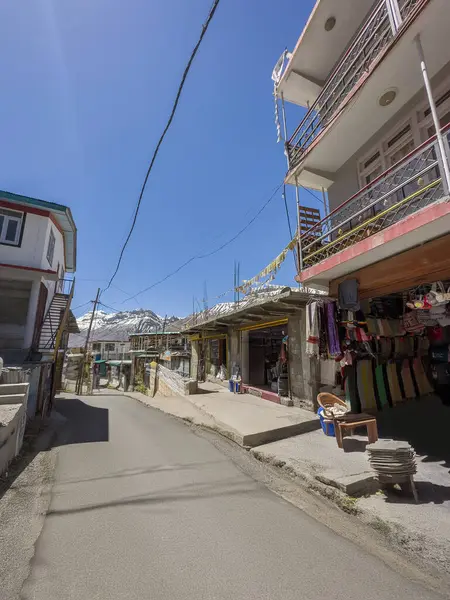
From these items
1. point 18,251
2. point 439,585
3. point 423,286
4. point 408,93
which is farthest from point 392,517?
point 18,251

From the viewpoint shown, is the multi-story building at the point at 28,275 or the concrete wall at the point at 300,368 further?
the multi-story building at the point at 28,275

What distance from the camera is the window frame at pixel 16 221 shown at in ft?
41.6

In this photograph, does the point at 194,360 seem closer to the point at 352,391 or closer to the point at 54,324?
the point at 54,324

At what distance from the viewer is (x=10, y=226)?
12938 mm

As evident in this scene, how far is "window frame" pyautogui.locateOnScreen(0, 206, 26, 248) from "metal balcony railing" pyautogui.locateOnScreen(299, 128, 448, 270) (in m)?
12.8

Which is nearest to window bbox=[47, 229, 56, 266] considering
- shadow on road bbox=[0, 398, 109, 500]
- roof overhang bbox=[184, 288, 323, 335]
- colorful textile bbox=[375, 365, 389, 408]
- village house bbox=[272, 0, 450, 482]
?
shadow on road bbox=[0, 398, 109, 500]

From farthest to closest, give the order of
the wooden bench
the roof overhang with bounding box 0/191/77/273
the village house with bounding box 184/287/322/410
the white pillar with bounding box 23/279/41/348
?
1. the roof overhang with bounding box 0/191/77/273
2. the white pillar with bounding box 23/279/41/348
3. the village house with bounding box 184/287/322/410
4. the wooden bench

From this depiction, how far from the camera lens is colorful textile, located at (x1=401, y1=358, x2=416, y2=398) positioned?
8.27 m

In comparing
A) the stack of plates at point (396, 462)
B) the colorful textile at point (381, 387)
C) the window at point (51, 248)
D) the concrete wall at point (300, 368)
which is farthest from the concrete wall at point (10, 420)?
the window at point (51, 248)

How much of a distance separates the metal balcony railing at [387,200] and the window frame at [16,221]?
12.8m

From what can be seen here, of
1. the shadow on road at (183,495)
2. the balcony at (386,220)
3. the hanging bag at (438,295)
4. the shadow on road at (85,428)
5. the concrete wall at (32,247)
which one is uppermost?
the concrete wall at (32,247)

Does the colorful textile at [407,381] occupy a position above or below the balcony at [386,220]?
below

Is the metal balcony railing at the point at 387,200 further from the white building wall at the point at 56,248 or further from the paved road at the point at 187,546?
the white building wall at the point at 56,248

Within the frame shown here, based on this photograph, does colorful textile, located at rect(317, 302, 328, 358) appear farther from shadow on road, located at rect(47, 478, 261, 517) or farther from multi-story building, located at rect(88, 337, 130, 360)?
multi-story building, located at rect(88, 337, 130, 360)
